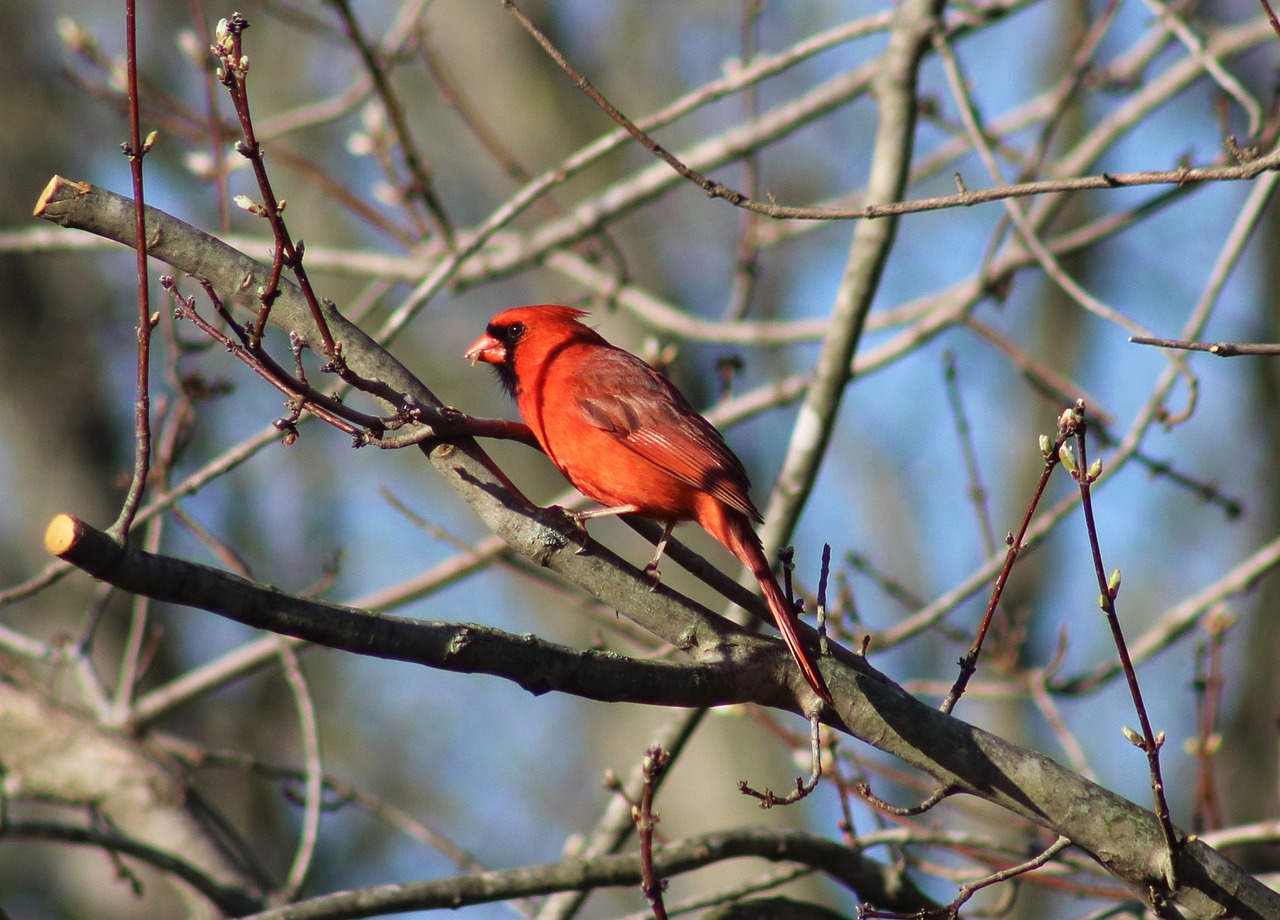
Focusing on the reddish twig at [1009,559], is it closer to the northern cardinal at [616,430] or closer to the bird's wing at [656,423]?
the northern cardinal at [616,430]

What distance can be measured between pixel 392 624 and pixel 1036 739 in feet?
24.7

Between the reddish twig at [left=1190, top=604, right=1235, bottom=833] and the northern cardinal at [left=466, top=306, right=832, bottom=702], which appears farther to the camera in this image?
the reddish twig at [left=1190, top=604, right=1235, bottom=833]

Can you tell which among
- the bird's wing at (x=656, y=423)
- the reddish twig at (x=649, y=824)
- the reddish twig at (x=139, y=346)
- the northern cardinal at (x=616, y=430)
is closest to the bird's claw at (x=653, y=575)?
the northern cardinal at (x=616, y=430)

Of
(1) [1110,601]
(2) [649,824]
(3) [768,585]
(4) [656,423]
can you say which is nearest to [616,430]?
(4) [656,423]

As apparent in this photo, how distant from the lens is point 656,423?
3.97m

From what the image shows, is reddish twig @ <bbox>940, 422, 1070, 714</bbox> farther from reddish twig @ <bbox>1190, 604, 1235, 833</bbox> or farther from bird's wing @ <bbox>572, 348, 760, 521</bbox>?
reddish twig @ <bbox>1190, 604, 1235, 833</bbox>

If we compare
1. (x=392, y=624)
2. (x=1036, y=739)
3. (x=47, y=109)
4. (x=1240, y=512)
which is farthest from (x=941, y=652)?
(x=392, y=624)

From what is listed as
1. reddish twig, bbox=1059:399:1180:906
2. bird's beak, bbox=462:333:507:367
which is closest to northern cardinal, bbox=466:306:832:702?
bird's beak, bbox=462:333:507:367

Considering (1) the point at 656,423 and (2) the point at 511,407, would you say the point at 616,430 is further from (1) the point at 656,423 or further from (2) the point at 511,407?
(2) the point at 511,407

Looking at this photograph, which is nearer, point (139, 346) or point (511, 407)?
point (139, 346)

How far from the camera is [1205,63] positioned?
12.5 ft

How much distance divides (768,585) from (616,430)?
987 millimetres

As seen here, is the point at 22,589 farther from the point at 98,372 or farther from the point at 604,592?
the point at 98,372

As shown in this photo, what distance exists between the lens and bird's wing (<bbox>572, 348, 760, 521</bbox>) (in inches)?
145
